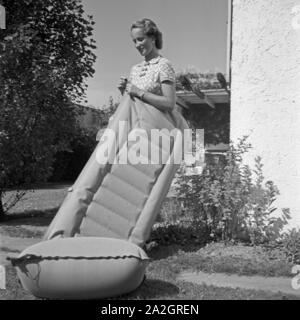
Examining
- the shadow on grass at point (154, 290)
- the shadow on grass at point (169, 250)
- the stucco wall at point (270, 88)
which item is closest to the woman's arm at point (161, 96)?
the stucco wall at point (270, 88)

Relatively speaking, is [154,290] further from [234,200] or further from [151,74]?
[151,74]

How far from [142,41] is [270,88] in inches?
65.8

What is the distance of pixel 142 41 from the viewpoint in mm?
5078


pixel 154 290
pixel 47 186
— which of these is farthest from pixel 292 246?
pixel 47 186

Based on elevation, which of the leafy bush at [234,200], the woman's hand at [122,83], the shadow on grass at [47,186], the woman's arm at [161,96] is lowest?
the shadow on grass at [47,186]

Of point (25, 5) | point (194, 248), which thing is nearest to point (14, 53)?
point (25, 5)

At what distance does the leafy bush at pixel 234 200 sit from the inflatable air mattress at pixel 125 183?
0.79 m

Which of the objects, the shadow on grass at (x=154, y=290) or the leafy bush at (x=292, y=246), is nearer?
the shadow on grass at (x=154, y=290)

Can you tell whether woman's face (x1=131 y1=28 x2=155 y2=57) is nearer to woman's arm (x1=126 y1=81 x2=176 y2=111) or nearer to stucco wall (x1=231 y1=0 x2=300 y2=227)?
woman's arm (x1=126 y1=81 x2=176 y2=111)

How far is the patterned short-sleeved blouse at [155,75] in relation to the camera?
16.6 ft

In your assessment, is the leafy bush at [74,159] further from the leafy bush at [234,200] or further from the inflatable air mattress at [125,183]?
the inflatable air mattress at [125,183]

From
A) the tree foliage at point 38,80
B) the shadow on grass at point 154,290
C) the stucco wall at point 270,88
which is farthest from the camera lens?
the tree foliage at point 38,80
